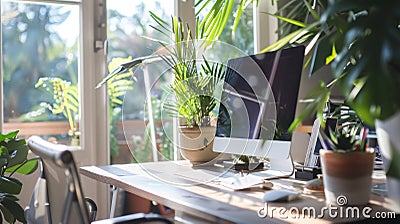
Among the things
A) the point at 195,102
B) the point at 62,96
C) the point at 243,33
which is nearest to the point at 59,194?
the point at 195,102

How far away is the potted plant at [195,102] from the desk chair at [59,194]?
75cm

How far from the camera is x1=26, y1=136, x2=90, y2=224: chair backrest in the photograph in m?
1.25

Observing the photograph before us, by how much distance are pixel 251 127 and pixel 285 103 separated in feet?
0.67

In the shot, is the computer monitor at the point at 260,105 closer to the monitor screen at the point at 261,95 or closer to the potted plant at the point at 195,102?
the monitor screen at the point at 261,95

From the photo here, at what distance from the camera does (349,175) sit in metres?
1.36

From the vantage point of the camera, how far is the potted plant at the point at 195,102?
232 centimetres

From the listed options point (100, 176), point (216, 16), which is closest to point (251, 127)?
point (100, 176)

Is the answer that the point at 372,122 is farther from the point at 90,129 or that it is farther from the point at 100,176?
the point at 90,129

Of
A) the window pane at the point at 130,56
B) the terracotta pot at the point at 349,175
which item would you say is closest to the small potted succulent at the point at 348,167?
the terracotta pot at the point at 349,175

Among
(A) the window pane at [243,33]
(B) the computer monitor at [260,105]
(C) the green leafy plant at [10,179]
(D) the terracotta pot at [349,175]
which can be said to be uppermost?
(A) the window pane at [243,33]

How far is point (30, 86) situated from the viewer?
2953mm

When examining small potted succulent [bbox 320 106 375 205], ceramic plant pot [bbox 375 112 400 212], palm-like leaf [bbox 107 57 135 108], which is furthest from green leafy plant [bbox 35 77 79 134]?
ceramic plant pot [bbox 375 112 400 212]

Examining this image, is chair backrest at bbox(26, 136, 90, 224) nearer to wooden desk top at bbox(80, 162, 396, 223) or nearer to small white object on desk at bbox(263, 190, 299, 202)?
wooden desk top at bbox(80, 162, 396, 223)

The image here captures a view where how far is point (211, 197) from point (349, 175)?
0.45m
